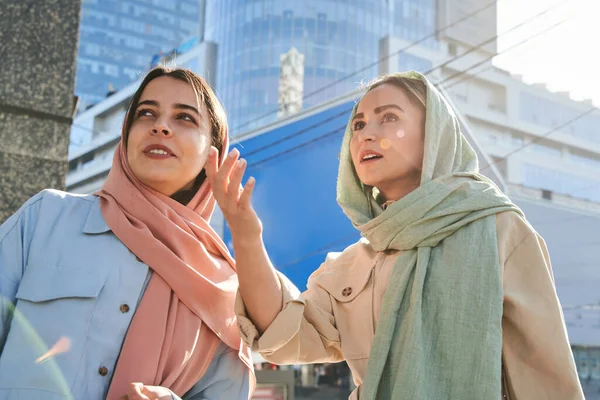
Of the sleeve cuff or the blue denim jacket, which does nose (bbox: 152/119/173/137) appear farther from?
the sleeve cuff

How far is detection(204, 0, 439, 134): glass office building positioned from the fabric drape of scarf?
139ft

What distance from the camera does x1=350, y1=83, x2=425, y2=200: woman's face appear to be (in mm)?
1759

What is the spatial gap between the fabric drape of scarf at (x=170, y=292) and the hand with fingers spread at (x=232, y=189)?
Result: 0.82 feet

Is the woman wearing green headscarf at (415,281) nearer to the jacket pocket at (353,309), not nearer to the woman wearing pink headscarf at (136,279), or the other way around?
the jacket pocket at (353,309)

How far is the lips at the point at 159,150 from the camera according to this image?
1.79 metres

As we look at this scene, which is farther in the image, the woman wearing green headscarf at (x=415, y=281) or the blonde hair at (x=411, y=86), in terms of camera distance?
the blonde hair at (x=411, y=86)

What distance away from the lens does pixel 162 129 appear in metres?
1.78

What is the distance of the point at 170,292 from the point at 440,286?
713 millimetres

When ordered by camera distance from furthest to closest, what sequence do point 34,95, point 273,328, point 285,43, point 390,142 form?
point 285,43, point 34,95, point 390,142, point 273,328

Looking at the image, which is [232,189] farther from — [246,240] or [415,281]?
[415,281]

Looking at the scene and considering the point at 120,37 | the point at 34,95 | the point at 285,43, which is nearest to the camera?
the point at 34,95

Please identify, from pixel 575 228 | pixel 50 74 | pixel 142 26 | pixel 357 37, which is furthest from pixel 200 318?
pixel 142 26

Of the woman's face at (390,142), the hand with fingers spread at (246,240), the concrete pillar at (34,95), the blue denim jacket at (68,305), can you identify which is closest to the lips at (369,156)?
the woman's face at (390,142)

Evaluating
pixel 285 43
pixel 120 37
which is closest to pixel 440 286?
pixel 285 43
